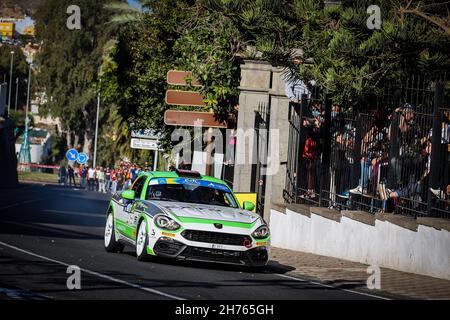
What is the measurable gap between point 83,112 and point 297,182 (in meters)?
75.4

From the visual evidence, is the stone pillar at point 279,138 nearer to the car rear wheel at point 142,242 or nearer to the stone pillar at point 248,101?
the stone pillar at point 248,101

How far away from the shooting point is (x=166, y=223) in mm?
15078

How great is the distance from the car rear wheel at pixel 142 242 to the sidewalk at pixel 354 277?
2355 millimetres

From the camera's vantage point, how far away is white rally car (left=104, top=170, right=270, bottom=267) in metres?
15.0

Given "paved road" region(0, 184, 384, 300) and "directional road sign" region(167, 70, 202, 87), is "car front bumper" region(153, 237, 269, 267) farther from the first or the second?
"directional road sign" region(167, 70, 202, 87)

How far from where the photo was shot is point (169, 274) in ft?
45.5

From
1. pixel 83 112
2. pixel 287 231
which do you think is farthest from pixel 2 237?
pixel 83 112

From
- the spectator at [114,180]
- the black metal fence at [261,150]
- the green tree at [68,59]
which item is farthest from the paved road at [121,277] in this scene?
the green tree at [68,59]

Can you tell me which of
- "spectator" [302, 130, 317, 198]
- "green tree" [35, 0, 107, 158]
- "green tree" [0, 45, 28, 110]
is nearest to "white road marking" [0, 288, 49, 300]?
"spectator" [302, 130, 317, 198]

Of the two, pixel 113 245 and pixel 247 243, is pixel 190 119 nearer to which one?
pixel 113 245

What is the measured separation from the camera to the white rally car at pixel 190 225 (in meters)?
15.0

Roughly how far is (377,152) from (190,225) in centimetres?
480

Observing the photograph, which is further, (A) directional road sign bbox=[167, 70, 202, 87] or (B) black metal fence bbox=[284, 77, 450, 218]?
(A) directional road sign bbox=[167, 70, 202, 87]

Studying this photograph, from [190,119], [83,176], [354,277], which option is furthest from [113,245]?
[83,176]
